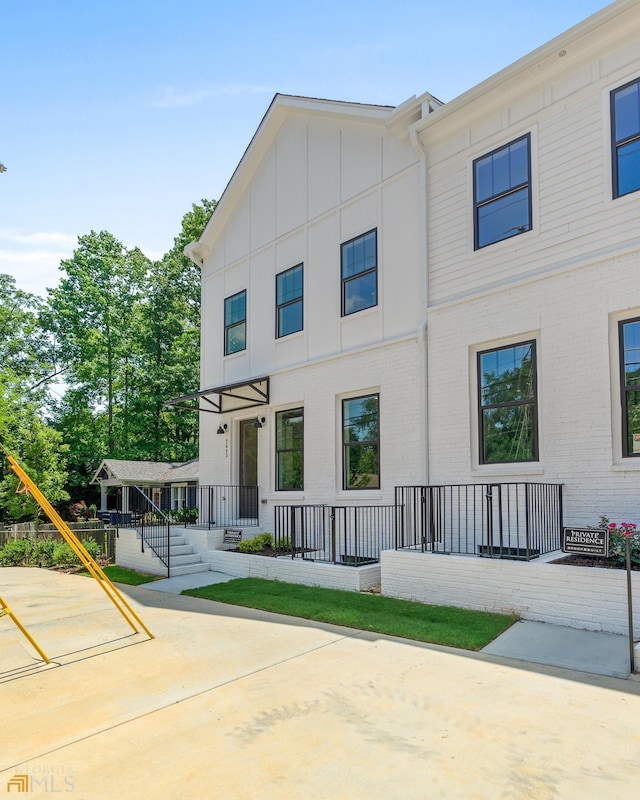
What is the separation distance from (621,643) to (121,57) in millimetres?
10619

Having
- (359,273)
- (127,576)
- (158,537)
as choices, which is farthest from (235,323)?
(127,576)

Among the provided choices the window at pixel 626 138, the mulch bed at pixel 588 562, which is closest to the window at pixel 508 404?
the mulch bed at pixel 588 562

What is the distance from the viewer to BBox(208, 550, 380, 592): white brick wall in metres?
8.84

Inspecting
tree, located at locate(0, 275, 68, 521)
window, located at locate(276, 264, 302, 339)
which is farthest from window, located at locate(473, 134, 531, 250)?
tree, located at locate(0, 275, 68, 521)

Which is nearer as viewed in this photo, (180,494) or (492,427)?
(492,427)

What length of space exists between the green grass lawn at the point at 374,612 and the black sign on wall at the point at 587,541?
1159mm

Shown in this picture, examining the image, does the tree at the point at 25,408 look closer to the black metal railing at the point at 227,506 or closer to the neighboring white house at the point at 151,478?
the neighboring white house at the point at 151,478

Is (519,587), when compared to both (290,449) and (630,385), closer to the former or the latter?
(630,385)

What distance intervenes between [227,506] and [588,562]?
8.82 meters

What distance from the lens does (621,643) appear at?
586 cm

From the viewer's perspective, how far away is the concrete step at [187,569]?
11.2m

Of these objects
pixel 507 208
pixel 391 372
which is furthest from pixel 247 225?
pixel 507 208

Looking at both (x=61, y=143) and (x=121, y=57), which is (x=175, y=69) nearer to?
(x=121, y=57)

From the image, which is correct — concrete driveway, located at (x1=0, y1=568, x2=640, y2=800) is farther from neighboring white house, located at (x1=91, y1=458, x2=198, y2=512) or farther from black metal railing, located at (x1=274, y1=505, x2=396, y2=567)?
neighboring white house, located at (x1=91, y1=458, x2=198, y2=512)
